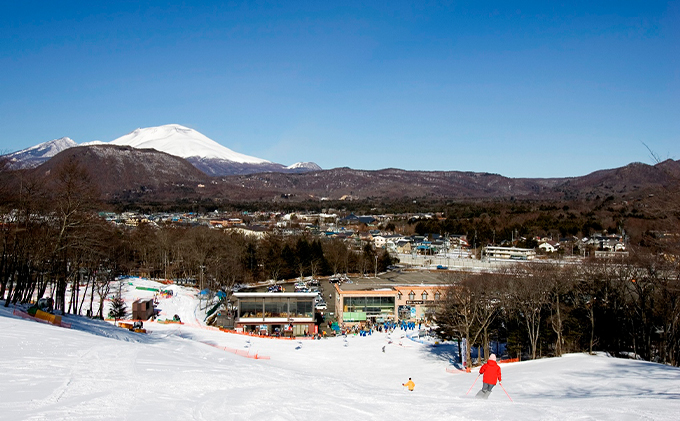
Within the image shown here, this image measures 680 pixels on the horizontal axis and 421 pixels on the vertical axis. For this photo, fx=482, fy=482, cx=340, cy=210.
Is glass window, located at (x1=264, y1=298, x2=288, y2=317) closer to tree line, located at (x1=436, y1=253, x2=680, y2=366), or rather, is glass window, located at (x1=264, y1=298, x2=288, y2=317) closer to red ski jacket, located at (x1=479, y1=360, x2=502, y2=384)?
tree line, located at (x1=436, y1=253, x2=680, y2=366)

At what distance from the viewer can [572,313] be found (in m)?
21.0

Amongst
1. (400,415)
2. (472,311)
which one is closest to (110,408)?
(400,415)

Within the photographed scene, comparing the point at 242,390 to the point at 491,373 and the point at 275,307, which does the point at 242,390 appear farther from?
the point at 275,307

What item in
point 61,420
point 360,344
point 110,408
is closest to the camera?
point 61,420

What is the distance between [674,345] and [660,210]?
9812 mm

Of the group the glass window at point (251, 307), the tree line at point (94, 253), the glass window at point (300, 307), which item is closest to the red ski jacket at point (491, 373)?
the tree line at point (94, 253)

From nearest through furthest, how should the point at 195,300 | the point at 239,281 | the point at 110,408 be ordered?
the point at 110,408 → the point at 195,300 → the point at 239,281

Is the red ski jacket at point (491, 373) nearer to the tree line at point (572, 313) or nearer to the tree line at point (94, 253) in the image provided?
the tree line at point (572, 313)

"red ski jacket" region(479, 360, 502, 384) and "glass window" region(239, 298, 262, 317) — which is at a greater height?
"red ski jacket" region(479, 360, 502, 384)

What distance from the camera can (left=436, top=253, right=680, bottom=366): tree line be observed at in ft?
62.8

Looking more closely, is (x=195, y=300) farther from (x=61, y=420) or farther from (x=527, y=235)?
(x=527, y=235)

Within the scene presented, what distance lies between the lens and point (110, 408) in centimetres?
610

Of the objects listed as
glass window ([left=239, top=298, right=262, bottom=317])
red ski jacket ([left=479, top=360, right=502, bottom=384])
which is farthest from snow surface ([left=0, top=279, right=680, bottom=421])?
glass window ([left=239, top=298, right=262, bottom=317])

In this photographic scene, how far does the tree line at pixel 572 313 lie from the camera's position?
19.1 meters
